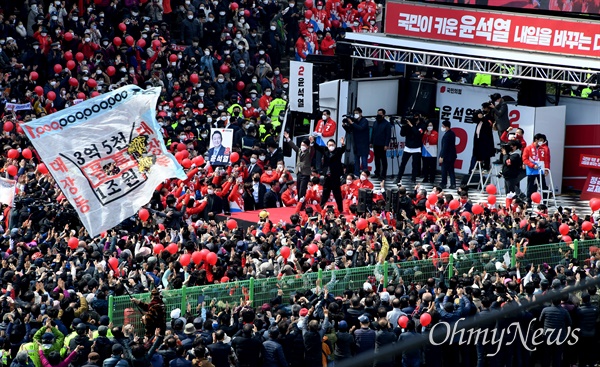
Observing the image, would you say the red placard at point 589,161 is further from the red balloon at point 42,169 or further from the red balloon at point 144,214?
the red balloon at point 42,169

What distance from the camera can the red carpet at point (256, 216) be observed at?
21.2 m

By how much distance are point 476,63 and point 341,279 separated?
1039cm

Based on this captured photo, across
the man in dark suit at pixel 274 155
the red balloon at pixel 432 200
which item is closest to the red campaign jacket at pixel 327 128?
the man in dark suit at pixel 274 155

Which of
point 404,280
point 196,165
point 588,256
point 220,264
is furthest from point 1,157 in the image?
point 588,256

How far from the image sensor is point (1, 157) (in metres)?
22.4

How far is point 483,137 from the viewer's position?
24.5 metres

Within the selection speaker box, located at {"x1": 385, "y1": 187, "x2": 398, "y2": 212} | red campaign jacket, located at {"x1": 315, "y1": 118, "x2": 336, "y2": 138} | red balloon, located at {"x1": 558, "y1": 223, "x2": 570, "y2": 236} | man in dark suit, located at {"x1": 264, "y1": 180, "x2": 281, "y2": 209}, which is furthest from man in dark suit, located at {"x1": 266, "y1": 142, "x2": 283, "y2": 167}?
red balloon, located at {"x1": 558, "y1": 223, "x2": 570, "y2": 236}

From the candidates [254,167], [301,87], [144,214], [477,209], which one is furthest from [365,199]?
[301,87]

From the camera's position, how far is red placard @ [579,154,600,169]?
942 inches

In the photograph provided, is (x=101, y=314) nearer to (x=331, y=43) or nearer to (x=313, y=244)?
(x=313, y=244)

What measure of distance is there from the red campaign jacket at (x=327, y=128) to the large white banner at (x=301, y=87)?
0.41 meters

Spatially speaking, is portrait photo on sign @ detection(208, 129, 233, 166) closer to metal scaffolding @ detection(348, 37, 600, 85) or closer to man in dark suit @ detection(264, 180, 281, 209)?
man in dark suit @ detection(264, 180, 281, 209)

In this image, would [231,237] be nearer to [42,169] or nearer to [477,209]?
[477,209]

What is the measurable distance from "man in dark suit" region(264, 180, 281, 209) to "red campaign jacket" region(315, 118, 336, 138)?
317cm
